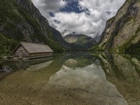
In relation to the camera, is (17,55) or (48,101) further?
(17,55)

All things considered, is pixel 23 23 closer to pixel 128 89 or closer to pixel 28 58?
pixel 28 58

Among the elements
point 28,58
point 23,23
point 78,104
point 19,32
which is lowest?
point 78,104

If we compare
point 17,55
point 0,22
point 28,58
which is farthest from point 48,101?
point 0,22

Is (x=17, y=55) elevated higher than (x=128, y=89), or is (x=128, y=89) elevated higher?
(x=17, y=55)

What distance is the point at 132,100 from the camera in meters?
17.0

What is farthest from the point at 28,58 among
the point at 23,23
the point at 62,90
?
the point at 23,23

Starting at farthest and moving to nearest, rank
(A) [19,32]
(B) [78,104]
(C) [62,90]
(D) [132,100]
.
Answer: (A) [19,32], (C) [62,90], (D) [132,100], (B) [78,104]

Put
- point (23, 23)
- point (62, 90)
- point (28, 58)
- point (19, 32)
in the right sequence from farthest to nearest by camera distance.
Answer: point (23, 23) → point (19, 32) → point (28, 58) → point (62, 90)

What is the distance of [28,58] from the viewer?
72.6 m

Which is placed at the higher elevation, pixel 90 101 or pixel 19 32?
pixel 19 32

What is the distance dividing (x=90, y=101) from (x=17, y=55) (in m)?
66.4

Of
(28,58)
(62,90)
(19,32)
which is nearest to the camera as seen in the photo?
(62,90)

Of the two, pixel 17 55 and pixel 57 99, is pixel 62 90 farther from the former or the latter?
pixel 17 55

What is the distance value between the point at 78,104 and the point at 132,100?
Result: 5854 millimetres
